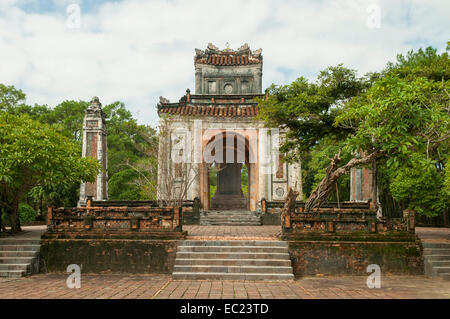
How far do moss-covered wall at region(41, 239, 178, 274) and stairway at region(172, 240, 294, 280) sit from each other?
509 millimetres

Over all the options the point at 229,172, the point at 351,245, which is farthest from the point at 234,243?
the point at 229,172

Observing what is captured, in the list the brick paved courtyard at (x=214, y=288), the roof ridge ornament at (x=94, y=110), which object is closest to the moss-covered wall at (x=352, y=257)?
the brick paved courtyard at (x=214, y=288)

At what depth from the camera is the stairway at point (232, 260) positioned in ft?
29.9

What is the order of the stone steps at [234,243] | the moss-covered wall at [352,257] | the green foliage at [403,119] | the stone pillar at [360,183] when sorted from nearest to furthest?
the green foliage at [403,119], the moss-covered wall at [352,257], the stone steps at [234,243], the stone pillar at [360,183]

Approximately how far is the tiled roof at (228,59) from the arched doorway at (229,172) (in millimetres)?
5344

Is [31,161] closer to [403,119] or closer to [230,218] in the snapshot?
[230,218]

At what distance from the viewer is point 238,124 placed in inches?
815

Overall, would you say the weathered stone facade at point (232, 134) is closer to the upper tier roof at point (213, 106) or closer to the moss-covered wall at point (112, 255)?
the upper tier roof at point (213, 106)

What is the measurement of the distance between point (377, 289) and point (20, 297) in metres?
7.65

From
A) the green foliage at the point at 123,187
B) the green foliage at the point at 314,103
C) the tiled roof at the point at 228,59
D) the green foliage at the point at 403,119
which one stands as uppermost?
the tiled roof at the point at 228,59

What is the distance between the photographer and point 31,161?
10.8 m

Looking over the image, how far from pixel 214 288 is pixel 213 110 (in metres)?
14.0

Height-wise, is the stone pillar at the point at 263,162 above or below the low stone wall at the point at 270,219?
above

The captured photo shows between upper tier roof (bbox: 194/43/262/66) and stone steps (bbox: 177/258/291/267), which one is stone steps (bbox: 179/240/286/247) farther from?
upper tier roof (bbox: 194/43/262/66)
